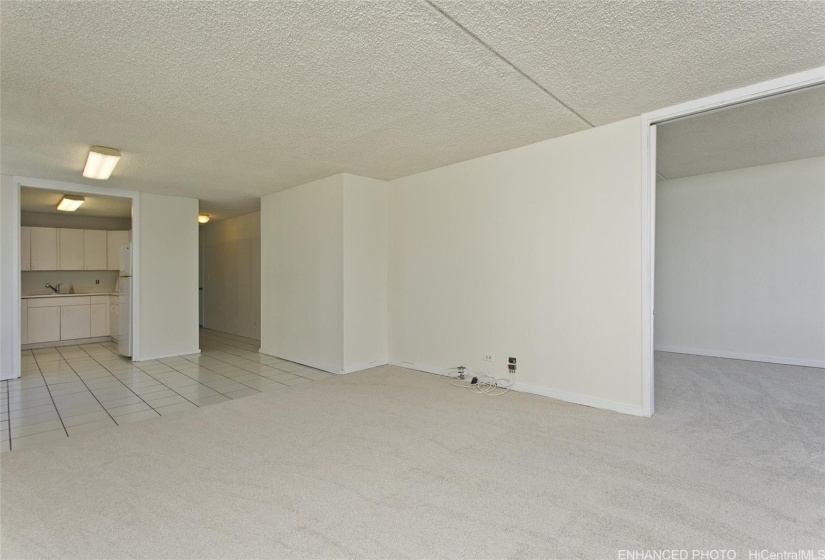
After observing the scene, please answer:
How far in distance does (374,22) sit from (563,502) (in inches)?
104

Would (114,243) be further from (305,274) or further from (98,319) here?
(305,274)

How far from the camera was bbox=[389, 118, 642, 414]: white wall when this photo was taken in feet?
11.3

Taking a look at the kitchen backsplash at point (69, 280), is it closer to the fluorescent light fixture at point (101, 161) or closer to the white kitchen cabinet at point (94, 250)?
the white kitchen cabinet at point (94, 250)

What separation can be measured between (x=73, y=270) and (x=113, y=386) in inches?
186

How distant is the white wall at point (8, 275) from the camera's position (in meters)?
4.82

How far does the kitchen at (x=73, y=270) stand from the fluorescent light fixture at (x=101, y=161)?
74.5 inches

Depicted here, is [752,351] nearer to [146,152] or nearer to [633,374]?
[633,374]

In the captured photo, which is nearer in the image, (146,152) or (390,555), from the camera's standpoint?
(390,555)

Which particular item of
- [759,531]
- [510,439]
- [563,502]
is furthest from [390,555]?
[759,531]

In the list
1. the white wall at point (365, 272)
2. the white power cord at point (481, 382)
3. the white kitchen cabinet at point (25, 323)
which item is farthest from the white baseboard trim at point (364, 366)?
the white kitchen cabinet at point (25, 323)

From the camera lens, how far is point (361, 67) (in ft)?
7.95

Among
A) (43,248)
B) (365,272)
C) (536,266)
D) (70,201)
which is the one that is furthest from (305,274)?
(43,248)

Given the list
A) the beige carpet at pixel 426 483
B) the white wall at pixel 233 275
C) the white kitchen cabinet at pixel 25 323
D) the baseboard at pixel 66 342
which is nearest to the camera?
the beige carpet at pixel 426 483

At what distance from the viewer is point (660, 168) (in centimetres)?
537
